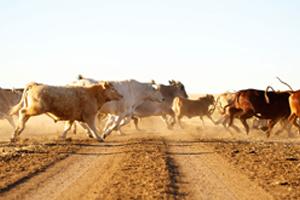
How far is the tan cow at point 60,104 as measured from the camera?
70.6 feet

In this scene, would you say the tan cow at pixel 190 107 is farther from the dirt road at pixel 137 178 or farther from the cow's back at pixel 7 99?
the dirt road at pixel 137 178

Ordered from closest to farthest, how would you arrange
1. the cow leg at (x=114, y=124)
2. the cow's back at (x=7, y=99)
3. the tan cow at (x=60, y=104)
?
the tan cow at (x=60, y=104), the cow leg at (x=114, y=124), the cow's back at (x=7, y=99)

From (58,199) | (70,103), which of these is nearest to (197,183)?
(58,199)

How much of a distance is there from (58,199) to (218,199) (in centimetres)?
253

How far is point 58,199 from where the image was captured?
31.7 feet

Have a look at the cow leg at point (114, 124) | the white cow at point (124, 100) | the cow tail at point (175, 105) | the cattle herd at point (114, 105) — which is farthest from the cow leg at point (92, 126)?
the cow tail at point (175, 105)

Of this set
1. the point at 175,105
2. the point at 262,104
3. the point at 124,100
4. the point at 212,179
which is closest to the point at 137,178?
the point at 212,179

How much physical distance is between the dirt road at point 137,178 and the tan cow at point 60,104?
462 cm

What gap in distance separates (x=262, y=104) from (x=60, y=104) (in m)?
9.85

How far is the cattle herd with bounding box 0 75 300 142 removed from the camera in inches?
858

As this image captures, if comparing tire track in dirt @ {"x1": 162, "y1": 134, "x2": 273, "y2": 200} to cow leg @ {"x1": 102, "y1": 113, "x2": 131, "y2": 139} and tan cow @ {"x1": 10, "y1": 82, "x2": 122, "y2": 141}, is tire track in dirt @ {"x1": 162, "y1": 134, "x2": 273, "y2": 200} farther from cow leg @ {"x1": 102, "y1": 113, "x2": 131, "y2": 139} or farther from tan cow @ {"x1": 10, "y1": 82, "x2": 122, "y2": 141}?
cow leg @ {"x1": 102, "y1": 113, "x2": 131, "y2": 139}

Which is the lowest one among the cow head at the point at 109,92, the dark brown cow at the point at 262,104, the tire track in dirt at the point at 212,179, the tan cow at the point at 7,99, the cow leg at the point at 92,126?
the tire track in dirt at the point at 212,179

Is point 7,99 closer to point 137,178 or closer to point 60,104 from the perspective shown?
point 60,104

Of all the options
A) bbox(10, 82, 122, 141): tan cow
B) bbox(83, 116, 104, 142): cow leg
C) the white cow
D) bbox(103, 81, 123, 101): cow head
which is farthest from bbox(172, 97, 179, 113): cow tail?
bbox(83, 116, 104, 142): cow leg
